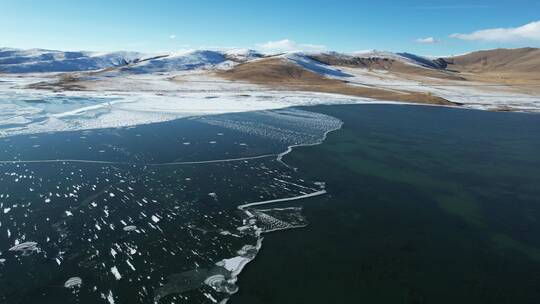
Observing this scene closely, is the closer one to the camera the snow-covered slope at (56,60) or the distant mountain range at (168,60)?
the distant mountain range at (168,60)

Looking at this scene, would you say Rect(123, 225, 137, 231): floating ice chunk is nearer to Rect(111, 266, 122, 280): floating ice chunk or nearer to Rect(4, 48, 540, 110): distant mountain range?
Rect(111, 266, 122, 280): floating ice chunk

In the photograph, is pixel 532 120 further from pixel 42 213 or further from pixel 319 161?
pixel 42 213

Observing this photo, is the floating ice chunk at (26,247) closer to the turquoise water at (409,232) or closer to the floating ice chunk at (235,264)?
the floating ice chunk at (235,264)

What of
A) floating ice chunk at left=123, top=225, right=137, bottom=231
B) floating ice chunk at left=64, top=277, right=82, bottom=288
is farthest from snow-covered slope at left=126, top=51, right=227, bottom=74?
floating ice chunk at left=64, top=277, right=82, bottom=288

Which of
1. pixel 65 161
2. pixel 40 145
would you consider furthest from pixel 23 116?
pixel 65 161

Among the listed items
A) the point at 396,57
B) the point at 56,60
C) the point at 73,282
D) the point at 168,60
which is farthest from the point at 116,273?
the point at 396,57

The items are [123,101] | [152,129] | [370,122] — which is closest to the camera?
[152,129]

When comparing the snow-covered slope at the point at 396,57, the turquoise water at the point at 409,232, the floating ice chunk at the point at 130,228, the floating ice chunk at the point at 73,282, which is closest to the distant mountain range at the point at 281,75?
the snow-covered slope at the point at 396,57
